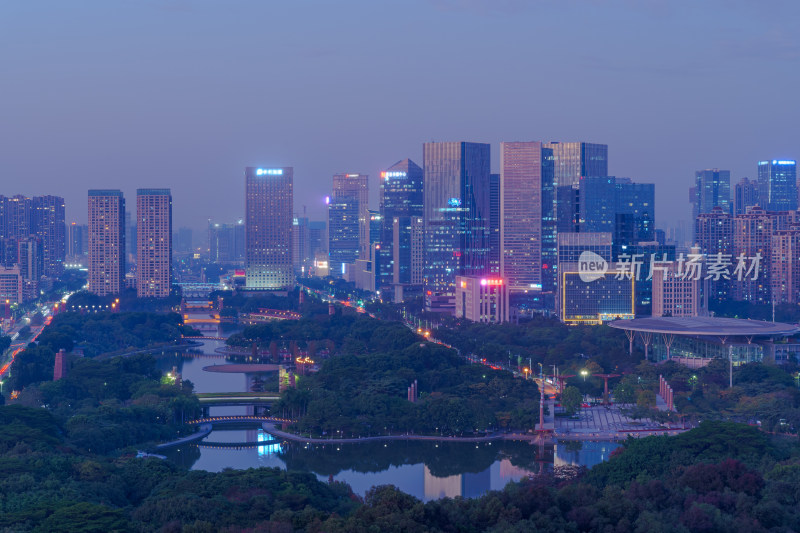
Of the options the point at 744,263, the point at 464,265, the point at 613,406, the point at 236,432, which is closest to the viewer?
the point at 236,432

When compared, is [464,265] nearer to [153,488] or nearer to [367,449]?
[367,449]

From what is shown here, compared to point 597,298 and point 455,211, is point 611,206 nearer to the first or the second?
point 597,298

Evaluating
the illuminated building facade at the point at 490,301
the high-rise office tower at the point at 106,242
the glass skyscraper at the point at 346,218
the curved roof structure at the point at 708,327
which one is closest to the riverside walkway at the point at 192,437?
the curved roof structure at the point at 708,327

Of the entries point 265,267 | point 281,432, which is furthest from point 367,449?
point 265,267

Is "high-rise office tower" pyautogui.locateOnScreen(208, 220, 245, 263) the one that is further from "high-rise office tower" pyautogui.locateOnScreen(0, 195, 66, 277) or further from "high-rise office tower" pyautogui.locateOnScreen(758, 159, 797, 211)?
"high-rise office tower" pyautogui.locateOnScreen(758, 159, 797, 211)

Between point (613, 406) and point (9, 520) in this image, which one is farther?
point (613, 406)

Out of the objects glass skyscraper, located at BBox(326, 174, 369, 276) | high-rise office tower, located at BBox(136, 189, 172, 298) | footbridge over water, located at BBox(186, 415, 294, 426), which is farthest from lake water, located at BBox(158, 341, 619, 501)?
glass skyscraper, located at BBox(326, 174, 369, 276)
